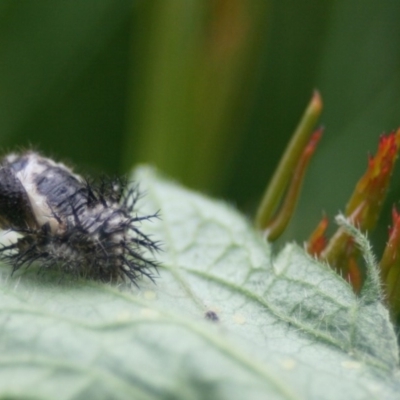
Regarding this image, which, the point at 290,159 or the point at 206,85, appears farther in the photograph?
the point at 206,85

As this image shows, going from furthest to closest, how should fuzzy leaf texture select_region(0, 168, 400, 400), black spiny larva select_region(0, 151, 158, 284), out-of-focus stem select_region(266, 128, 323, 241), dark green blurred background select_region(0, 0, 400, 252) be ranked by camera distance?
dark green blurred background select_region(0, 0, 400, 252) < out-of-focus stem select_region(266, 128, 323, 241) < black spiny larva select_region(0, 151, 158, 284) < fuzzy leaf texture select_region(0, 168, 400, 400)

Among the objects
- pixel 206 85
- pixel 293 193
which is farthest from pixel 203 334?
pixel 206 85

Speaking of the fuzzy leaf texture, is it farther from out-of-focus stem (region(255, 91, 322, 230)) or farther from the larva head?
out-of-focus stem (region(255, 91, 322, 230))

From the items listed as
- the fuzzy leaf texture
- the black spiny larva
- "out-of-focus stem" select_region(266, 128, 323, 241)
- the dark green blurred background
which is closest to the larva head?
the black spiny larva

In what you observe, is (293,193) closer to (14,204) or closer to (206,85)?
(14,204)

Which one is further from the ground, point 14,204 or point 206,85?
point 206,85

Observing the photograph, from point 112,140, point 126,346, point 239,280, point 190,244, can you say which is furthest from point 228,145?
point 126,346

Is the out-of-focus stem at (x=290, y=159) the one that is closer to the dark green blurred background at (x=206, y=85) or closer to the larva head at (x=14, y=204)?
the larva head at (x=14, y=204)
